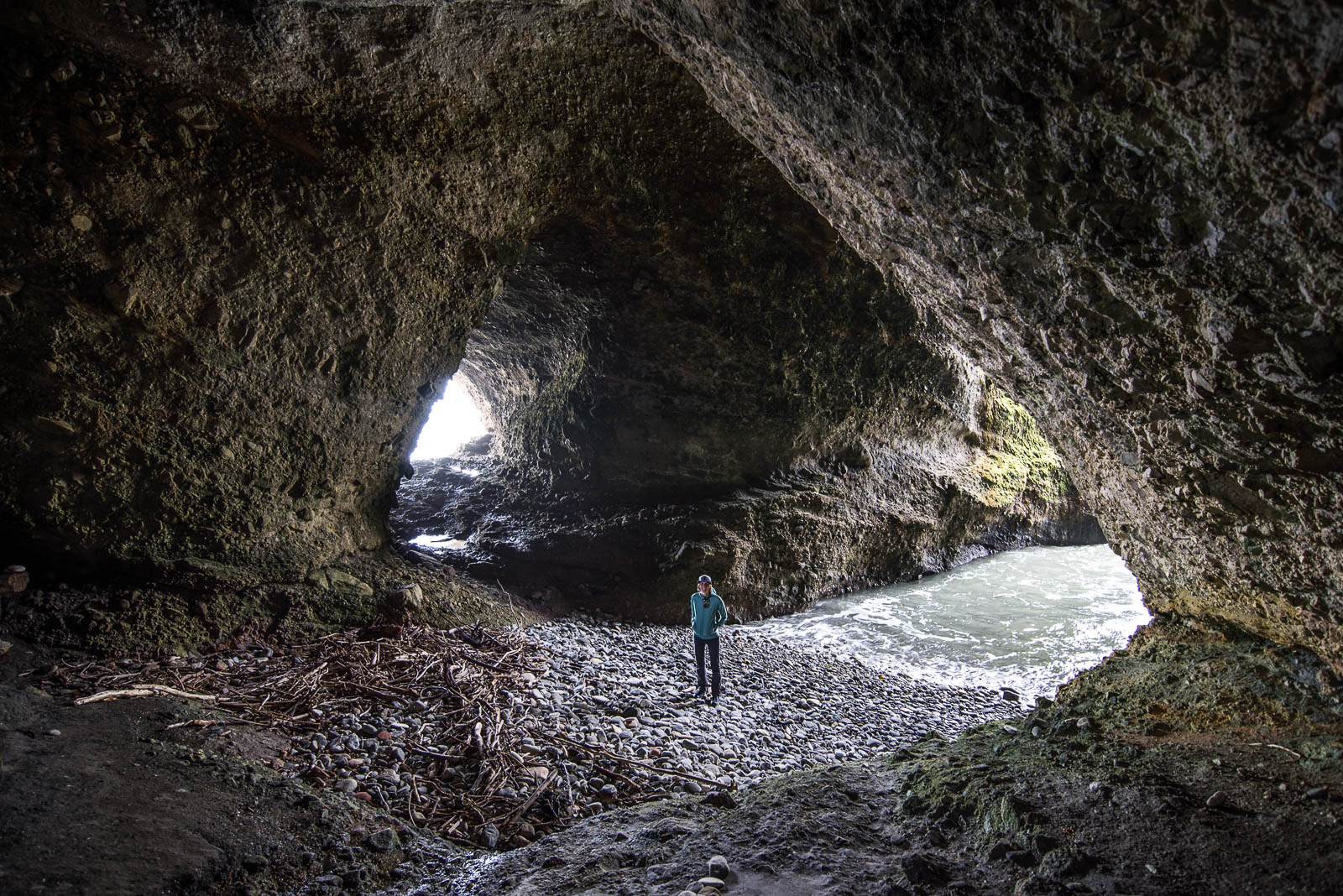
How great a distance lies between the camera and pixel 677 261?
848cm

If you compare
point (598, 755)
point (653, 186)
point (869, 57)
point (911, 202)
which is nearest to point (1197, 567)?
point (911, 202)

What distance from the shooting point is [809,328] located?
918 cm

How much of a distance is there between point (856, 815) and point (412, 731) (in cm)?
298

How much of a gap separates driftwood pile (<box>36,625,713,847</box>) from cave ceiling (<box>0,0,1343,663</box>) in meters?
1.11

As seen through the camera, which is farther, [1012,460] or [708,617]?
[1012,460]

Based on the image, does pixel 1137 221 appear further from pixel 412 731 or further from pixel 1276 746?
pixel 412 731

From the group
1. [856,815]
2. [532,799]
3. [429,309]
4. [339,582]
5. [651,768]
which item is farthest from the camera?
[429,309]

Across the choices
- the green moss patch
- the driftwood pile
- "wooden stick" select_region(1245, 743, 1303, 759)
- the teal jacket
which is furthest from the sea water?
"wooden stick" select_region(1245, 743, 1303, 759)

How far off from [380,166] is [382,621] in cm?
400

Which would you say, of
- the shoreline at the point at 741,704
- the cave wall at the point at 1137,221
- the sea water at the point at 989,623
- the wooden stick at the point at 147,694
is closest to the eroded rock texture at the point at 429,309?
the sea water at the point at 989,623

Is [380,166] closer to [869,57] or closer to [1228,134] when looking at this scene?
[869,57]

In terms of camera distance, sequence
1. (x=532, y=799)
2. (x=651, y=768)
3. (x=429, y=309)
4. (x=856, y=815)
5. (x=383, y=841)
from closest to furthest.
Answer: (x=856, y=815)
(x=383, y=841)
(x=532, y=799)
(x=651, y=768)
(x=429, y=309)

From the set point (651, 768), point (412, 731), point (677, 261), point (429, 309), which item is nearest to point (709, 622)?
point (651, 768)

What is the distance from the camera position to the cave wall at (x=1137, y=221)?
1.80m
